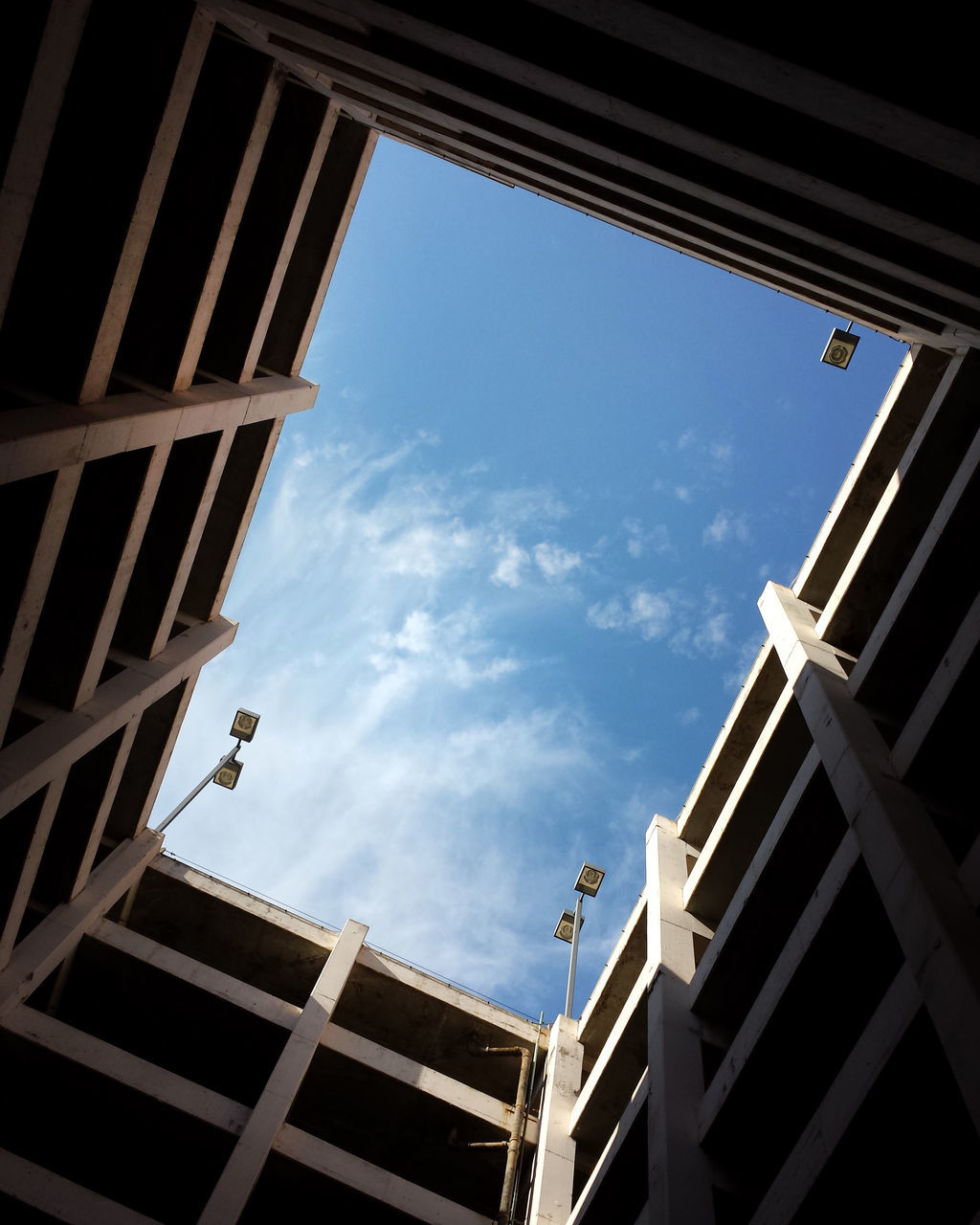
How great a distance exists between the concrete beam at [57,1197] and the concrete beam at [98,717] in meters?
5.02

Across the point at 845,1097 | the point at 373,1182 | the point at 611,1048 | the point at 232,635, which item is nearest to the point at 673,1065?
the point at 611,1048

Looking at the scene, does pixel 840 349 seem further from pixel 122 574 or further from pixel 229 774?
pixel 229 774

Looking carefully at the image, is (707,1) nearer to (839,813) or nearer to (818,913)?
(818,913)

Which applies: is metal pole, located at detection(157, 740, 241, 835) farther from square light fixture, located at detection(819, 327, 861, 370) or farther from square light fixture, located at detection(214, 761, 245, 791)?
square light fixture, located at detection(819, 327, 861, 370)

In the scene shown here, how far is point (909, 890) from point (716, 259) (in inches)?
324

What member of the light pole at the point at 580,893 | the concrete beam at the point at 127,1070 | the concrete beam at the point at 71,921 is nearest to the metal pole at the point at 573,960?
the light pole at the point at 580,893

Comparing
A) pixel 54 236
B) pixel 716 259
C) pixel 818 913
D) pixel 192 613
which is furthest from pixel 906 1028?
pixel 192 613

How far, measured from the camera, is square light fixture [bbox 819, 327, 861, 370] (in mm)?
14023

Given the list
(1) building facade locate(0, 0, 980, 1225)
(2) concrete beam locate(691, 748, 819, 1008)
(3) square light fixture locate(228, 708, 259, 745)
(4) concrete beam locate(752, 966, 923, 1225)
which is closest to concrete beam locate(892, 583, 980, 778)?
(1) building facade locate(0, 0, 980, 1225)

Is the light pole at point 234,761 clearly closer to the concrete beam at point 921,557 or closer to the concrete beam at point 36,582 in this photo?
the concrete beam at point 36,582

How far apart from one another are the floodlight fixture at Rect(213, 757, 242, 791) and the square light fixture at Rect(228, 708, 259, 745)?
23.7 inches

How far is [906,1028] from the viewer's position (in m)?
6.22

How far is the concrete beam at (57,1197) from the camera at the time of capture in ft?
35.2

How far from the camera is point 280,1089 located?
13.1 metres
